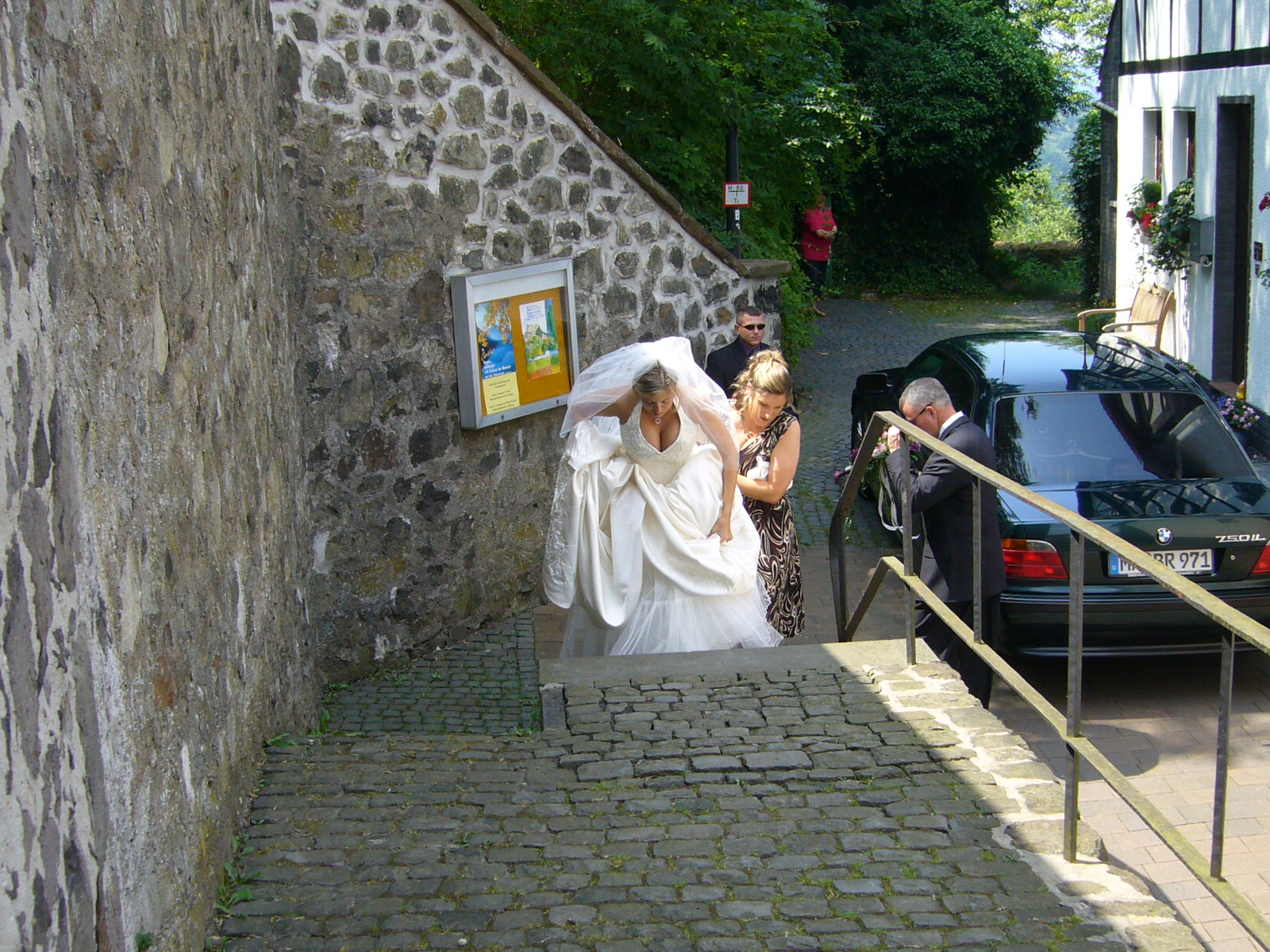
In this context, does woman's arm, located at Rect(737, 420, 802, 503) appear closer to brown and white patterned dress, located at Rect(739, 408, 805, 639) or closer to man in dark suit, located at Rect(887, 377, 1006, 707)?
brown and white patterned dress, located at Rect(739, 408, 805, 639)

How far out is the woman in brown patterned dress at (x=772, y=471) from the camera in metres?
6.07

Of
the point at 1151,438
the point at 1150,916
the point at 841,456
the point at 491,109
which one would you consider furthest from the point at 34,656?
the point at 841,456

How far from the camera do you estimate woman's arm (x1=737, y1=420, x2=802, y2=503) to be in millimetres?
6133

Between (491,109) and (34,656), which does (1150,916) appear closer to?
(34,656)

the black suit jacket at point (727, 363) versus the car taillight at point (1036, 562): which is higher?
the black suit jacket at point (727, 363)

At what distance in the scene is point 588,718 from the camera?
4496 mm

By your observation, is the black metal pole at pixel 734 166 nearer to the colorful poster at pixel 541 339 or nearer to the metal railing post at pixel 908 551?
the colorful poster at pixel 541 339

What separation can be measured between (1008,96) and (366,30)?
19791 mm

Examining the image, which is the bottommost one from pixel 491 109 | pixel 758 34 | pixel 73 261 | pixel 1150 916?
pixel 1150 916

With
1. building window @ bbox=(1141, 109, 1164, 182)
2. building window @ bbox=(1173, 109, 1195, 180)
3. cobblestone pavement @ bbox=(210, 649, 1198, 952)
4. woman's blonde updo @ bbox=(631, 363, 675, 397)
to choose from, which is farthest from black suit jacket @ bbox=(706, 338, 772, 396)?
building window @ bbox=(1141, 109, 1164, 182)

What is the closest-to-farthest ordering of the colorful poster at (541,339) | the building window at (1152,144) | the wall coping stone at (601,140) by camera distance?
1. the wall coping stone at (601,140)
2. the colorful poster at (541,339)
3. the building window at (1152,144)

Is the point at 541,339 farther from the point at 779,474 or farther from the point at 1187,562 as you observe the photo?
the point at 1187,562

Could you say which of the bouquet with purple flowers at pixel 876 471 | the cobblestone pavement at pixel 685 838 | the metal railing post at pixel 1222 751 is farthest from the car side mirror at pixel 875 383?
the metal railing post at pixel 1222 751

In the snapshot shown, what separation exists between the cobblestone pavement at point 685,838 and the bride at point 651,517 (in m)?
1.29
